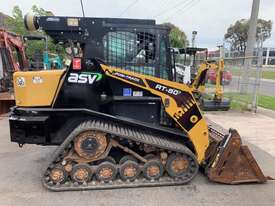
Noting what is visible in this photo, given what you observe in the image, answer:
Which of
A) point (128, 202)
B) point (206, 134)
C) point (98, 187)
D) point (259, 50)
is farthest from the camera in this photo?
point (259, 50)

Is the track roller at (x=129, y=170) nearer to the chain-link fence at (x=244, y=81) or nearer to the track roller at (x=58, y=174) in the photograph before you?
the track roller at (x=58, y=174)

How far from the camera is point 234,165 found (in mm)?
4621

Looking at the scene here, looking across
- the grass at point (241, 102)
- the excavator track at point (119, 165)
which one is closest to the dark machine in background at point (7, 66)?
the excavator track at point (119, 165)

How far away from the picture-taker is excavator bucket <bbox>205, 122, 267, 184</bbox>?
4.57 meters

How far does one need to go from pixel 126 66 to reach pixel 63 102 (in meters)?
1.01

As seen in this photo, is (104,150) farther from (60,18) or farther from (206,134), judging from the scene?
(60,18)

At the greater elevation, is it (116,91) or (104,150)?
(116,91)

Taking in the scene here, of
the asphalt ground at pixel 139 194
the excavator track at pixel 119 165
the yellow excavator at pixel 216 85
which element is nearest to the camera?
the asphalt ground at pixel 139 194

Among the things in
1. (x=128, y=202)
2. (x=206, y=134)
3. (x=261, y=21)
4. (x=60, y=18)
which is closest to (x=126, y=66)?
(x=60, y=18)

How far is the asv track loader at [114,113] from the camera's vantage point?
174 inches

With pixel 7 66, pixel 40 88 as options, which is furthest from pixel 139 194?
pixel 7 66

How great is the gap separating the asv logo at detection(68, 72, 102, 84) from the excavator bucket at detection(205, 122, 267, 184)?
201 cm

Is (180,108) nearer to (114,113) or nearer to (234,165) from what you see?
(114,113)

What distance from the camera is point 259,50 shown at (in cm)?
1052
